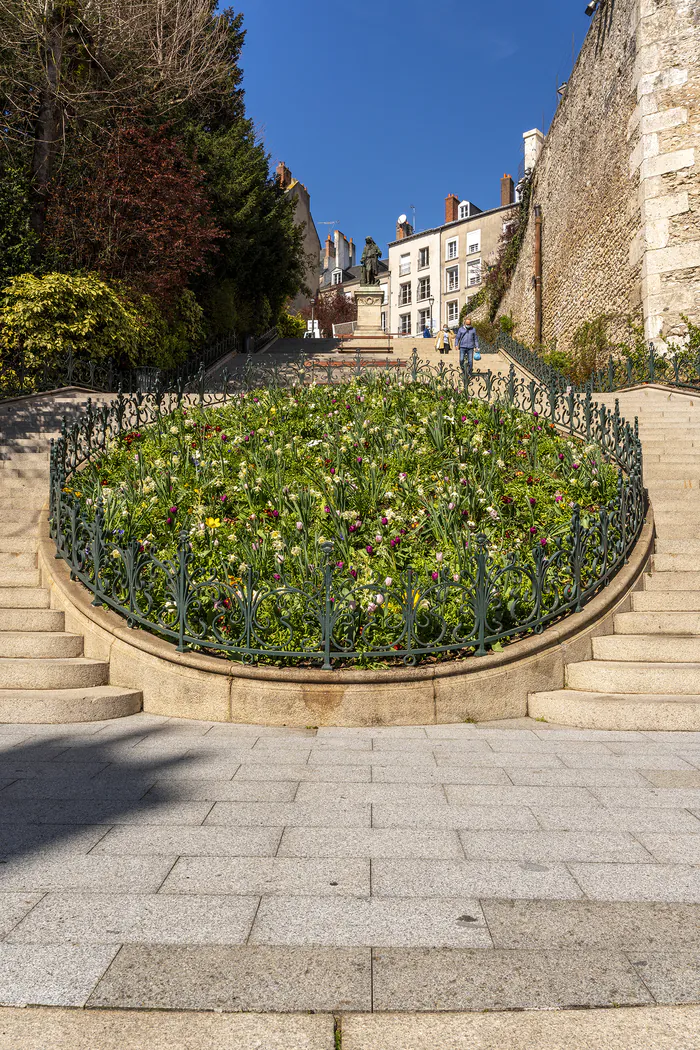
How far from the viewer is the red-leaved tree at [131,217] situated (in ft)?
55.0

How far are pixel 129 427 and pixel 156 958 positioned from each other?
9224mm

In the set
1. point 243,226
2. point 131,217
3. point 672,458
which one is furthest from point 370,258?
point 672,458

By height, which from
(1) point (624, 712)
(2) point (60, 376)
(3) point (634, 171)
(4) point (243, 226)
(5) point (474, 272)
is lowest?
(1) point (624, 712)

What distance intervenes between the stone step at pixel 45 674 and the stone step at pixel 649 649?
168 inches

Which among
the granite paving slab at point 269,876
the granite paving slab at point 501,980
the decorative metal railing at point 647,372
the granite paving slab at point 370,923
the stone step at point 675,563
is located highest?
the decorative metal railing at point 647,372

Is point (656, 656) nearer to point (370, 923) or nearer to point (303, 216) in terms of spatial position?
point (370, 923)

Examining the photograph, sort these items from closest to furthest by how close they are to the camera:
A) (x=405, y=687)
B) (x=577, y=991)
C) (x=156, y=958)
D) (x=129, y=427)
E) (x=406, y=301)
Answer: (x=577, y=991) < (x=156, y=958) < (x=405, y=687) < (x=129, y=427) < (x=406, y=301)

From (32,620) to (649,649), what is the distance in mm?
5449

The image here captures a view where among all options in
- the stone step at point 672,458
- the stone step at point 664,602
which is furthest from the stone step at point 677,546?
the stone step at point 672,458

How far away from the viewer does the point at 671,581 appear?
6.81 m

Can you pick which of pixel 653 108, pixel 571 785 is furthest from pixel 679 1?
pixel 571 785

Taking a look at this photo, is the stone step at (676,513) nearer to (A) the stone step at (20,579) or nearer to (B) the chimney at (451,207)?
(A) the stone step at (20,579)

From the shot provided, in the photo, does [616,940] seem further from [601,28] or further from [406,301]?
[406,301]

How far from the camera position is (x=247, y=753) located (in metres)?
4.57
